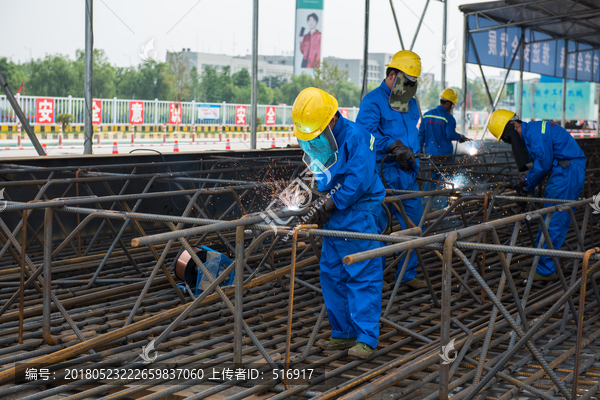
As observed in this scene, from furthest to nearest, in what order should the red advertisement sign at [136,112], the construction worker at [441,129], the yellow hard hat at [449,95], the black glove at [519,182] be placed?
the red advertisement sign at [136,112] < the yellow hard hat at [449,95] < the construction worker at [441,129] < the black glove at [519,182]

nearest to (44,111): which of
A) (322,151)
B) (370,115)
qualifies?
(370,115)

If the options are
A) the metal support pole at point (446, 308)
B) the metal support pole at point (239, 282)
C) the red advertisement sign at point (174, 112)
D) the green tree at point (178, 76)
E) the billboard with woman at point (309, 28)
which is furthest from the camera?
the billboard with woman at point (309, 28)

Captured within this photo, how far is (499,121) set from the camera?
563cm

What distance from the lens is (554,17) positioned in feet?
41.7

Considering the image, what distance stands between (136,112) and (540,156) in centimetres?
1289

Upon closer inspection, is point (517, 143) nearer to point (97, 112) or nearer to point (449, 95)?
point (449, 95)

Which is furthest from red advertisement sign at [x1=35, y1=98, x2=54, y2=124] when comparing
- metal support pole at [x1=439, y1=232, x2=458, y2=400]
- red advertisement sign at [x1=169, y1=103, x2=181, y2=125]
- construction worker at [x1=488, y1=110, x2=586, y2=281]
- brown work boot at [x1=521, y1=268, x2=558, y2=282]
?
metal support pole at [x1=439, y1=232, x2=458, y2=400]

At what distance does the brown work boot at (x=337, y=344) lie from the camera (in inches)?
142

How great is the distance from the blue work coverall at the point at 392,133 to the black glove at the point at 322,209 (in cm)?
163

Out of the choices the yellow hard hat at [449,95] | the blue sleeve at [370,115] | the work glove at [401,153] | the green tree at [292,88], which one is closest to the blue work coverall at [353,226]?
the work glove at [401,153]

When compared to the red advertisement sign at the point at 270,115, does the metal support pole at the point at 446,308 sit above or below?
below

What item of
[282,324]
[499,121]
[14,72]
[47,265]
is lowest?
[282,324]

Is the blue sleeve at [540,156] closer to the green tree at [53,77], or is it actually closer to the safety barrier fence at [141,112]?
the safety barrier fence at [141,112]

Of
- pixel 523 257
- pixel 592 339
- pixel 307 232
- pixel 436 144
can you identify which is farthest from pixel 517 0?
pixel 307 232
